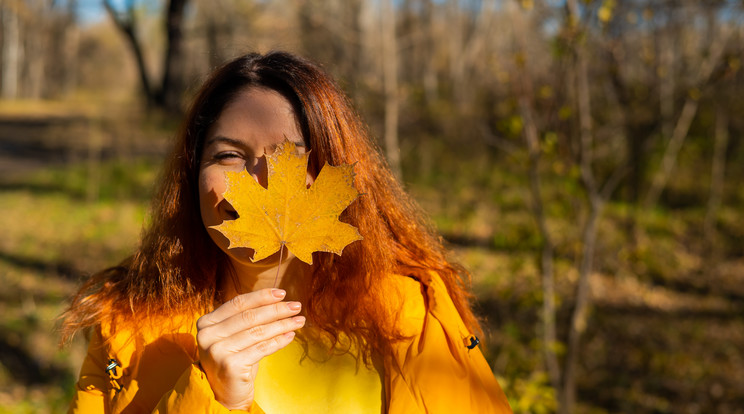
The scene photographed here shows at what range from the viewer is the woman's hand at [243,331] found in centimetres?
96

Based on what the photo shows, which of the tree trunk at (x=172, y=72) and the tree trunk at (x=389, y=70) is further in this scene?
the tree trunk at (x=172, y=72)

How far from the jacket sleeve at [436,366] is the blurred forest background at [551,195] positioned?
56 centimetres

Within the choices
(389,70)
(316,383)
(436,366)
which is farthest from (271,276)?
(389,70)

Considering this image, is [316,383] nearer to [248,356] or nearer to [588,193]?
[248,356]

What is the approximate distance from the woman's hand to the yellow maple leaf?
81 millimetres

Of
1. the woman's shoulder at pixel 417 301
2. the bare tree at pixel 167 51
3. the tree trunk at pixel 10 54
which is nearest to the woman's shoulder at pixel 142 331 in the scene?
the woman's shoulder at pixel 417 301

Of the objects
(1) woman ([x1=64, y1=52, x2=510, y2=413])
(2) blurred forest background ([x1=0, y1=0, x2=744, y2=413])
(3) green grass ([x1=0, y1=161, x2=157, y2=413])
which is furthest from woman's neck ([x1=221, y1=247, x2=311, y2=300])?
(3) green grass ([x1=0, y1=161, x2=157, y2=413])

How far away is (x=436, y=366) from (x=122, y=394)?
0.65 metres

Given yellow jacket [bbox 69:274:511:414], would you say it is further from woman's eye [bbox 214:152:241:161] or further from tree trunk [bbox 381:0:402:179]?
tree trunk [bbox 381:0:402:179]

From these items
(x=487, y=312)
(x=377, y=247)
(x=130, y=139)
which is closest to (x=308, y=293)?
(x=377, y=247)

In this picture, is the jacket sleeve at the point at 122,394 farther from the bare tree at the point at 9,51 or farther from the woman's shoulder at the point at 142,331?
the bare tree at the point at 9,51

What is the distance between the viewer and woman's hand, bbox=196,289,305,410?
0.96 metres

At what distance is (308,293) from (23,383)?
166 inches

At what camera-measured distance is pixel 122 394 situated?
3.93 ft
